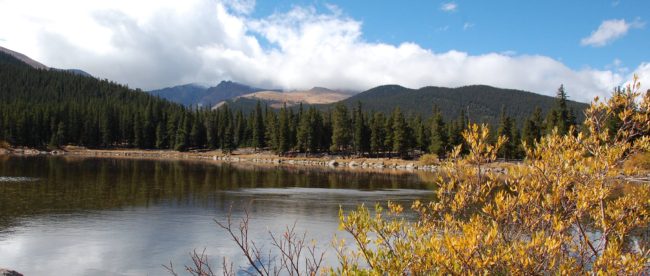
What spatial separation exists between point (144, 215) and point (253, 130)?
354 ft

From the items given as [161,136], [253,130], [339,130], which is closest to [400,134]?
[339,130]

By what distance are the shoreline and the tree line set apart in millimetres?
3999

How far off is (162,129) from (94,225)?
434 ft

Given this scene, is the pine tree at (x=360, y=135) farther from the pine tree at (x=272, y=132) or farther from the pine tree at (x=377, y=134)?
the pine tree at (x=272, y=132)

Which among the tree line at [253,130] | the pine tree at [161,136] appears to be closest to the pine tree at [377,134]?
the tree line at [253,130]

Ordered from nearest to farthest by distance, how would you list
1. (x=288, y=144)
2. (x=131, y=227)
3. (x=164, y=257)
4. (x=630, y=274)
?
(x=630, y=274) → (x=164, y=257) → (x=131, y=227) → (x=288, y=144)

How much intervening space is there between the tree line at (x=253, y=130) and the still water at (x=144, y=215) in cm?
5011

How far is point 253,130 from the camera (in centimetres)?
14200

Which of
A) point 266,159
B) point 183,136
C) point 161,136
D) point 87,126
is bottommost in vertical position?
point 266,159

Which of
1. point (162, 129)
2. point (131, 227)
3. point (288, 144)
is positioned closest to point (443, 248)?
point (131, 227)

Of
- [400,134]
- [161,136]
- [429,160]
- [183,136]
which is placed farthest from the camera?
[161,136]

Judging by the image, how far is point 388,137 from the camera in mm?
116688

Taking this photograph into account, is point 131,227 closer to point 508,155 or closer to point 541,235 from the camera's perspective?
point 541,235

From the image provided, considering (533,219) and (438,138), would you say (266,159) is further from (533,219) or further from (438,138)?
(533,219)
